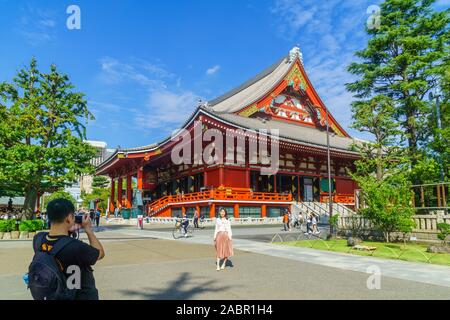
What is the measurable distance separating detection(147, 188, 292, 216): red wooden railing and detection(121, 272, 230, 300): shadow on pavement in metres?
19.1

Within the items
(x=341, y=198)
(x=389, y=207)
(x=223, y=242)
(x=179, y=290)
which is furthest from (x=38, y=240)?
(x=341, y=198)

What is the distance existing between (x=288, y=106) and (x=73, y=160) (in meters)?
24.5

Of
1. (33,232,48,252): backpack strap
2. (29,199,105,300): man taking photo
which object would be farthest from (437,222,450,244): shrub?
(33,232,48,252): backpack strap

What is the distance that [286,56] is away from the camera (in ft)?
130

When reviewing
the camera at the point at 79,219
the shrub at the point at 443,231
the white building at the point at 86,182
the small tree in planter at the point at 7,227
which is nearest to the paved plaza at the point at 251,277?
the camera at the point at 79,219

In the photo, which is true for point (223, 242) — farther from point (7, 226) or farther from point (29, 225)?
point (7, 226)

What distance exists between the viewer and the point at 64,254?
298 cm

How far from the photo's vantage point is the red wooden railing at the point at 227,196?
26.8 meters

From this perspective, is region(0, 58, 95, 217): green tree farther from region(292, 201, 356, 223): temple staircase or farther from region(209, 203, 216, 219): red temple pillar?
region(292, 201, 356, 223): temple staircase

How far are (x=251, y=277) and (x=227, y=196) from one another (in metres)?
19.2

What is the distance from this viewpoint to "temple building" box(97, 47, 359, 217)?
2777cm

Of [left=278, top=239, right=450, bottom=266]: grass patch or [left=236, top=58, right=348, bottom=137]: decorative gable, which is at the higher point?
[left=236, top=58, right=348, bottom=137]: decorative gable
